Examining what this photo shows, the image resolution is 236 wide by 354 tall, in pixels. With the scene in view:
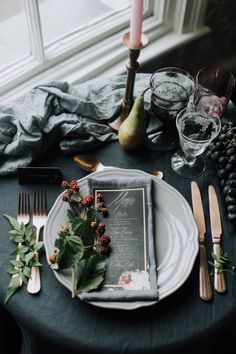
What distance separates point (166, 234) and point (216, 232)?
9 centimetres

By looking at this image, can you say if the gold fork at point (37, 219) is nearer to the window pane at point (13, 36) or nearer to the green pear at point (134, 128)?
the green pear at point (134, 128)

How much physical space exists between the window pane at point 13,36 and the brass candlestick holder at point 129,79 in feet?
1.26

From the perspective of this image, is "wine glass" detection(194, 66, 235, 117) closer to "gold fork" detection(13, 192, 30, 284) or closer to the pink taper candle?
the pink taper candle

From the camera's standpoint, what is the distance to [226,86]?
1.02 m

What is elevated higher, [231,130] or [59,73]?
[231,130]

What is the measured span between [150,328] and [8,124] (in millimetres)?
503

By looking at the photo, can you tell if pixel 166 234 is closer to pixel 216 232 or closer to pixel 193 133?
pixel 216 232

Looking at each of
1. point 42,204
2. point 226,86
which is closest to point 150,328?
point 42,204

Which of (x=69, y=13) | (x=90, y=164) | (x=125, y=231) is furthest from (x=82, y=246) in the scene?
(x=69, y=13)

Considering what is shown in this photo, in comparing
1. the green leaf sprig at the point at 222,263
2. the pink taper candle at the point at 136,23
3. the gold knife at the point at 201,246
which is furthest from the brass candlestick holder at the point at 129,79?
the green leaf sprig at the point at 222,263

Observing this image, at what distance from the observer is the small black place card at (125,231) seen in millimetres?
781

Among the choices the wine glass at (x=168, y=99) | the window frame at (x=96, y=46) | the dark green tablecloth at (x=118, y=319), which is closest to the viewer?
the dark green tablecloth at (x=118, y=319)

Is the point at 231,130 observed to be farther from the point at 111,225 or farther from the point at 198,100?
the point at 111,225

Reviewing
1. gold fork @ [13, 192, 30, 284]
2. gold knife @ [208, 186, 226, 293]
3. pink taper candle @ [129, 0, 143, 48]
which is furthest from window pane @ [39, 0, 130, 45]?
gold knife @ [208, 186, 226, 293]
